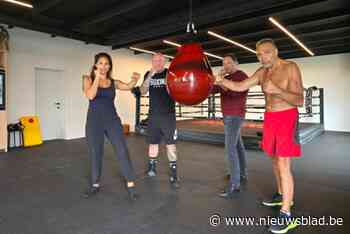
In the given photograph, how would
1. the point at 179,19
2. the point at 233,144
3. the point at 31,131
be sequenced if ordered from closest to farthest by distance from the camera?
the point at 233,144, the point at 179,19, the point at 31,131

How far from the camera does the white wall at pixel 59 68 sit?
596cm

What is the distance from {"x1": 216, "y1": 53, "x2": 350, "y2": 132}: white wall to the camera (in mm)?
8570

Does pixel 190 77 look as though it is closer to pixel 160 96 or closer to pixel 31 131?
pixel 160 96

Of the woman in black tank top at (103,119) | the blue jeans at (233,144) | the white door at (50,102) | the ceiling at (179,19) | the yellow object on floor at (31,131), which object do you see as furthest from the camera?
the white door at (50,102)

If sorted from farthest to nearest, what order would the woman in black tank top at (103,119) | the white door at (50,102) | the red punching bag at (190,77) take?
the white door at (50,102) < the woman in black tank top at (103,119) < the red punching bag at (190,77)

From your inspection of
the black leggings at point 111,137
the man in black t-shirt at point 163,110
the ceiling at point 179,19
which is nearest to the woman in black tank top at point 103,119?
the black leggings at point 111,137

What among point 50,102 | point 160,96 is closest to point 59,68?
point 50,102

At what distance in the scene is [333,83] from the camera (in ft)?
28.7

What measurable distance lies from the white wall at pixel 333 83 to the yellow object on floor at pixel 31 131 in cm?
906

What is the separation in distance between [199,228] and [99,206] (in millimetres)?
1022

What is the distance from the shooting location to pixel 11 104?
5.91m

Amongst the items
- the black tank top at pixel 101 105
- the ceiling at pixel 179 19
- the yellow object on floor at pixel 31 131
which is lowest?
the yellow object on floor at pixel 31 131

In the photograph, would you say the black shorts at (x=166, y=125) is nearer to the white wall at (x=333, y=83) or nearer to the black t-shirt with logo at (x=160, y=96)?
the black t-shirt with logo at (x=160, y=96)

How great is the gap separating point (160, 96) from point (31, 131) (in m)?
4.54
